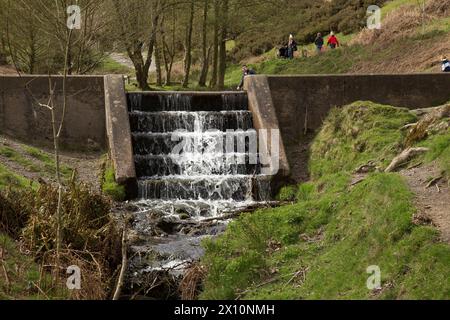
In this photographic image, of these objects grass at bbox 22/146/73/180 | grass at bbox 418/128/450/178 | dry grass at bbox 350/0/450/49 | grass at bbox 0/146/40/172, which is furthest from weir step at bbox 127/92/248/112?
dry grass at bbox 350/0/450/49

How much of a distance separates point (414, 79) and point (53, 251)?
38.8 feet

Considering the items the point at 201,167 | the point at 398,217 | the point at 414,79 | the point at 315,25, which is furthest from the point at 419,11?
the point at 398,217

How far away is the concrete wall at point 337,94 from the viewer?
734 inches

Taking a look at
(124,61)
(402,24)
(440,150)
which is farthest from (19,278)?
(124,61)

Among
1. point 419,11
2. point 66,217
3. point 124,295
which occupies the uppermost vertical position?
point 419,11

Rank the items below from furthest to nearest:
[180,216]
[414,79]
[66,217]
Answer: [414,79]
[180,216]
[66,217]

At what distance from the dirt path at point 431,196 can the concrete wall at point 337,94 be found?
7142mm

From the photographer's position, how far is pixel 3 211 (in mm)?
11094

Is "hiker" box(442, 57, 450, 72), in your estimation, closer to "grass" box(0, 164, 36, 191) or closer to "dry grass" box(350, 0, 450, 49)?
"dry grass" box(350, 0, 450, 49)

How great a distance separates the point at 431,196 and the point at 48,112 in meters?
11.5

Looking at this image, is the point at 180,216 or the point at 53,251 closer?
the point at 53,251

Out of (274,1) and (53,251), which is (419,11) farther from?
(53,251)

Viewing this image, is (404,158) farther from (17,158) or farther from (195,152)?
(17,158)

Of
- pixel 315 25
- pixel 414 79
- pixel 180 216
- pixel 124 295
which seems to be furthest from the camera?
pixel 315 25
